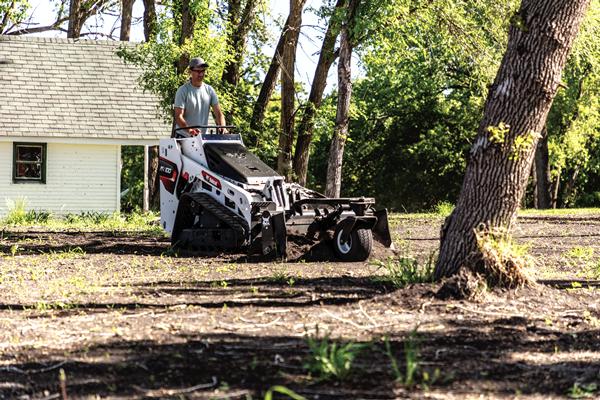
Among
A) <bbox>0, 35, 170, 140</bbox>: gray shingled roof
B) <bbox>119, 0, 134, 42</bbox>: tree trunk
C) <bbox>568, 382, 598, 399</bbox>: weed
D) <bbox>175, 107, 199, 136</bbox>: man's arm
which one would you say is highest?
<bbox>119, 0, 134, 42</bbox>: tree trunk

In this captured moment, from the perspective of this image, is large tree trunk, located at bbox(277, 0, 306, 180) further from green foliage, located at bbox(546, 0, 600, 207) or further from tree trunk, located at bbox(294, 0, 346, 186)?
green foliage, located at bbox(546, 0, 600, 207)

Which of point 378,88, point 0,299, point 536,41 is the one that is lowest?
point 0,299

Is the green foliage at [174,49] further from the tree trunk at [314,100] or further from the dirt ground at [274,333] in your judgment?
the dirt ground at [274,333]

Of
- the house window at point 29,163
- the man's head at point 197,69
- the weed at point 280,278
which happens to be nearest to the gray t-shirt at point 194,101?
the man's head at point 197,69

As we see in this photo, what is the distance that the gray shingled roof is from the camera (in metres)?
28.0

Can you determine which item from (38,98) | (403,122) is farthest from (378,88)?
(38,98)

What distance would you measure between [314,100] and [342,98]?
13.1 ft

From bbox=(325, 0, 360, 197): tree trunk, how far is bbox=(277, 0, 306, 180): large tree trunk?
2.72 metres

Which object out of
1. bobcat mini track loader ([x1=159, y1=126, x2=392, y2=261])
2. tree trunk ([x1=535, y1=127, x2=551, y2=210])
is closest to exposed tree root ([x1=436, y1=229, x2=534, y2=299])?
bobcat mini track loader ([x1=159, y1=126, x2=392, y2=261])

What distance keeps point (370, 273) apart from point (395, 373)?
556cm

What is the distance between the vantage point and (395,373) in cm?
584

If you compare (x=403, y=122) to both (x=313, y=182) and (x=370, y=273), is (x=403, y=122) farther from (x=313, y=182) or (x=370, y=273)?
(x=370, y=273)

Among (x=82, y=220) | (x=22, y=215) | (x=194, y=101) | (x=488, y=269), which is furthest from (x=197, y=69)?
(x=82, y=220)

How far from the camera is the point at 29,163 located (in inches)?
1121
